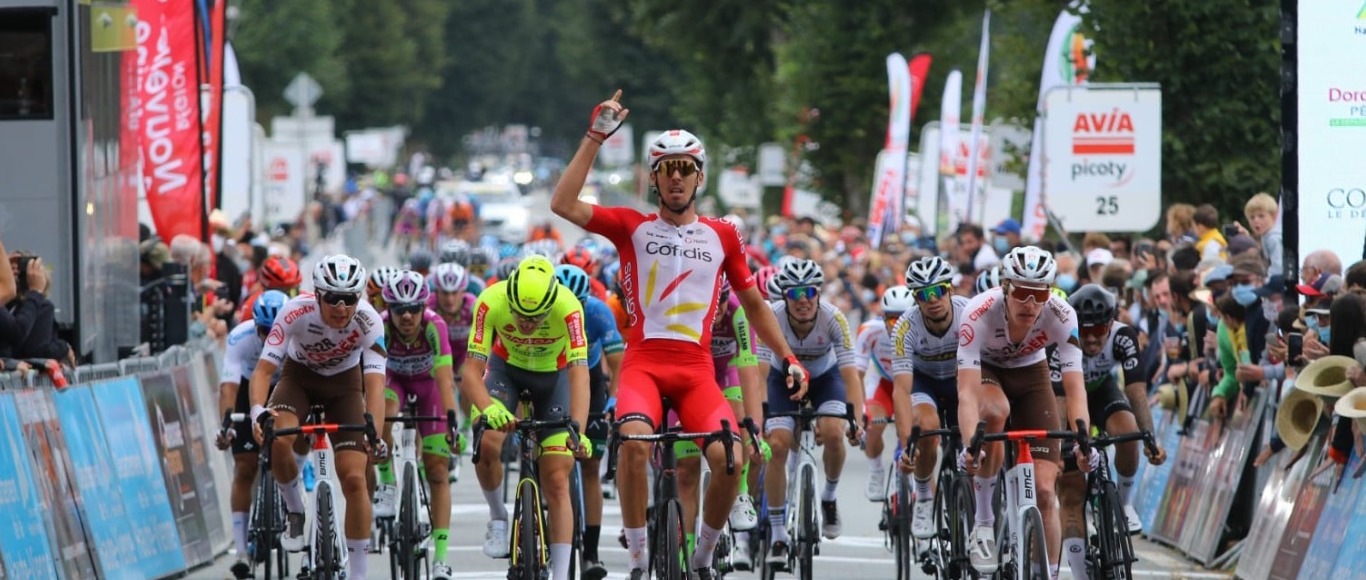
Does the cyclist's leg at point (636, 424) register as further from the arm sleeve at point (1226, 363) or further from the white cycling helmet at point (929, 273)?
the arm sleeve at point (1226, 363)

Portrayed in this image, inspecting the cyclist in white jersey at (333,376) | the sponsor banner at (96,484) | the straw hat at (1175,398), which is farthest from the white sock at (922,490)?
the sponsor banner at (96,484)

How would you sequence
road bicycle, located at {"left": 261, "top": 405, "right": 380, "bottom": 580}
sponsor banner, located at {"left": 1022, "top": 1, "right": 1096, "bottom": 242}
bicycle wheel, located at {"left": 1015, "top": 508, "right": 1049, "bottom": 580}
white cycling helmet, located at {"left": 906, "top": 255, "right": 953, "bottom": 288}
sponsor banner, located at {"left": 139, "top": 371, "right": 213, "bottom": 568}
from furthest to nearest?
sponsor banner, located at {"left": 1022, "top": 1, "right": 1096, "bottom": 242}, sponsor banner, located at {"left": 139, "top": 371, "right": 213, "bottom": 568}, white cycling helmet, located at {"left": 906, "top": 255, "right": 953, "bottom": 288}, road bicycle, located at {"left": 261, "top": 405, "right": 380, "bottom": 580}, bicycle wheel, located at {"left": 1015, "top": 508, "right": 1049, "bottom": 580}

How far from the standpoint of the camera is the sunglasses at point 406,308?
13070 millimetres

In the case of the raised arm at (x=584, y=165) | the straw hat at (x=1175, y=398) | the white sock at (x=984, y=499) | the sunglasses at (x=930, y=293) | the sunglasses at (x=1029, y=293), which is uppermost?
the raised arm at (x=584, y=165)

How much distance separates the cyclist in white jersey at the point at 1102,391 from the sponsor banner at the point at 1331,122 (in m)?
2.43

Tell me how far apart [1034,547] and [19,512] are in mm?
4697

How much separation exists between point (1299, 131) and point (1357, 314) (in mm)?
2485

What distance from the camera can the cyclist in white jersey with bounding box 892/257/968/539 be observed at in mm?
12352

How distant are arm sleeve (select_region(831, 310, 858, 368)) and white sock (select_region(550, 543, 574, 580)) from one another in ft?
9.28

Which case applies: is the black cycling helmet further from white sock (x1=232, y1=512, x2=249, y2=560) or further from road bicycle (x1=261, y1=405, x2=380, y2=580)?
white sock (x1=232, y1=512, x2=249, y2=560)

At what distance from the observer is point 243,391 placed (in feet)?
45.4

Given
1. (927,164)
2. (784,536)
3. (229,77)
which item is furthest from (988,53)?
(784,536)

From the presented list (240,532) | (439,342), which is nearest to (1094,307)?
A: (439,342)

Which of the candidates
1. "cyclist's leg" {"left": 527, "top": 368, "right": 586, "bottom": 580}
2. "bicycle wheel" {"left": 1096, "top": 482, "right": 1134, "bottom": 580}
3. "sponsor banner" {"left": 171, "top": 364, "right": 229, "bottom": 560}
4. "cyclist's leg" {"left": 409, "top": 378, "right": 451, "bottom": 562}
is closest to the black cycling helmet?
"bicycle wheel" {"left": 1096, "top": 482, "right": 1134, "bottom": 580}
